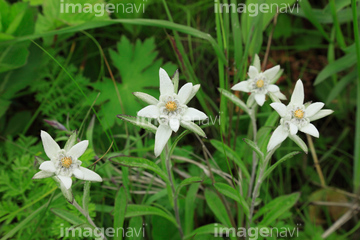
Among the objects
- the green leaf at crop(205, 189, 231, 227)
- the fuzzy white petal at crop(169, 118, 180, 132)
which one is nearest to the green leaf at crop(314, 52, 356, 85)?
the green leaf at crop(205, 189, 231, 227)

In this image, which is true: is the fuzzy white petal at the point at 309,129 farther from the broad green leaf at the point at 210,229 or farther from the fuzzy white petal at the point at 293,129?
the broad green leaf at the point at 210,229

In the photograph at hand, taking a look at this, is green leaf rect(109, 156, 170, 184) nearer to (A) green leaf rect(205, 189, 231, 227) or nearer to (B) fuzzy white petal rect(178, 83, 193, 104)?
(B) fuzzy white petal rect(178, 83, 193, 104)

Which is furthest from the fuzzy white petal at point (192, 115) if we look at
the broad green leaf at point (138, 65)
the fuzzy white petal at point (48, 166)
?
the broad green leaf at point (138, 65)

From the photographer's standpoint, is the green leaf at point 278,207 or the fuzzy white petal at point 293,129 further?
the green leaf at point 278,207

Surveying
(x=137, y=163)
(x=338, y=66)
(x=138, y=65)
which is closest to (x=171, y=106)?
(x=137, y=163)

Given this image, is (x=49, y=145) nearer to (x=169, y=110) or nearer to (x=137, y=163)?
(x=137, y=163)

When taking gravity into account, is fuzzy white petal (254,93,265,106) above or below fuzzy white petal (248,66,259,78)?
below
